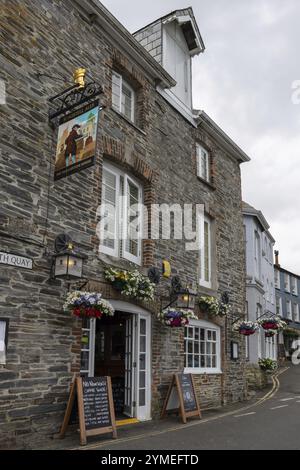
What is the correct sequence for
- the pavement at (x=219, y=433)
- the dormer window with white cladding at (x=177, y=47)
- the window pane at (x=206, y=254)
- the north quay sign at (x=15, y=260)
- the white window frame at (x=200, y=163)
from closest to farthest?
1. the north quay sign at (x=15, y=260)
2. the pavement at (x=219, y=433)
3. the dormer window with white cladding at (x=177, y=47)
4. the window pane at (x=206, y=254)
5. the white window frame at (x=200, y=163)

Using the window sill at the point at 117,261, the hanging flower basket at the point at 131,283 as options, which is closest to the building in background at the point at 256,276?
the window sill at the point at 117,261

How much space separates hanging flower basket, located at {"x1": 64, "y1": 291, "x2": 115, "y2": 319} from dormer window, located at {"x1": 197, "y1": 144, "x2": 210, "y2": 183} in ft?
22.7

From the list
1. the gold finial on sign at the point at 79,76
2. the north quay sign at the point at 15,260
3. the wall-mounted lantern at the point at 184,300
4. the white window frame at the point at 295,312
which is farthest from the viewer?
the white window frame at the point at 295,312

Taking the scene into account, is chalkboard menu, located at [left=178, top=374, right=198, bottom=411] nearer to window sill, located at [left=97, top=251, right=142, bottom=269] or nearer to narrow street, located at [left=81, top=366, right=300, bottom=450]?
narrow street, located at [left=81, top=366, right=300, bottom=450]

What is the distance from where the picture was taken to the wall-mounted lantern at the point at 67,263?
303 inches

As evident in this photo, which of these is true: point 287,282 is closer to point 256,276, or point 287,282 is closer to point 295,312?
point 295,312

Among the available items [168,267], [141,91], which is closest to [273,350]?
[168,267]

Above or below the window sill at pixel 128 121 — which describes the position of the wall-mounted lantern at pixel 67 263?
below

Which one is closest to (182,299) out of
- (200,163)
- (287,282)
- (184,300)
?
(184,300)

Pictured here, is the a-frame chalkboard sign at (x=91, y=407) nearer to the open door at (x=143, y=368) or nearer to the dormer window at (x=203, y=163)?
the open door at (x=143, y=368)

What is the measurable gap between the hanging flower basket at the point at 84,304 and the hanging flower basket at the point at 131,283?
128 cm

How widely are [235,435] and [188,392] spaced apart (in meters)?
2.49

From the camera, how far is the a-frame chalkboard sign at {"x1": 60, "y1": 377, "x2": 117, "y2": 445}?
752 centimetres

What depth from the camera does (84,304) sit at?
7.73 metres
